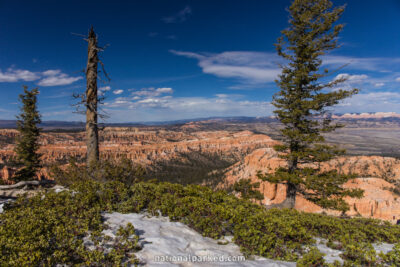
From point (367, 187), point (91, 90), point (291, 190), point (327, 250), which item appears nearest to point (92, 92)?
point (91, 90)

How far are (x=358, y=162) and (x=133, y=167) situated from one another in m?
94.0

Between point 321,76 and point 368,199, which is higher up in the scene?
point 321,76

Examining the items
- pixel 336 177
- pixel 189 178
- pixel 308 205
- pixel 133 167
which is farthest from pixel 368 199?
pixel 189 178

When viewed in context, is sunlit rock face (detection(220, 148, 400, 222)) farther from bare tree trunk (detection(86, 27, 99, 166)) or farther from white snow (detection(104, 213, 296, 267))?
bare tree trunk (detection(86, 27, 99, 166))

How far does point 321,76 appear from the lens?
14.4 metres

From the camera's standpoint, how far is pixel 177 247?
4699 mm

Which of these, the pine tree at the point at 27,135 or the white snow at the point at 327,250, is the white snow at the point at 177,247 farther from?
the pine tree at the point at 27,135

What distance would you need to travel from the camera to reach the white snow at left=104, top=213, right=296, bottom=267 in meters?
4.18

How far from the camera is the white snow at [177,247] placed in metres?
4.18

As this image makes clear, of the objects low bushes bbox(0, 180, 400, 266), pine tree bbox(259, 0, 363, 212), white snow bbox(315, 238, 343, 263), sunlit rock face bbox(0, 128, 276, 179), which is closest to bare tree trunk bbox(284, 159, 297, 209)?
pine tree bbox(259, 0, 363, 212)

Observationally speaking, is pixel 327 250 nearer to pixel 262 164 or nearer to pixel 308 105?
pixel 308 105

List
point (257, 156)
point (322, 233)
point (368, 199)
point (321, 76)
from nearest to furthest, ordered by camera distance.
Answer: point (322, 233)
point (321, 76)
point (368, 199)
point (257, 156)

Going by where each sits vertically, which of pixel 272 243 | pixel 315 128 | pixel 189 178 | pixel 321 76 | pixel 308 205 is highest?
pixel 321 76

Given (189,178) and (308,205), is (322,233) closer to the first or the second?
(308,205)
